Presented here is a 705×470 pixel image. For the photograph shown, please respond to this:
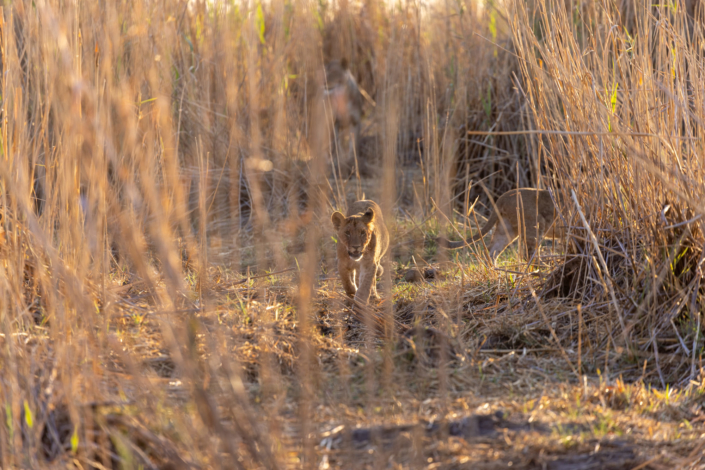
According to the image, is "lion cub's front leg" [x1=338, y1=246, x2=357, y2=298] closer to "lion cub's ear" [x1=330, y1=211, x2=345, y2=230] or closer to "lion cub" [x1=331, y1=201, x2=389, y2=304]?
"lion cub" [x1=331, y1=201, x2=389, y2=304]

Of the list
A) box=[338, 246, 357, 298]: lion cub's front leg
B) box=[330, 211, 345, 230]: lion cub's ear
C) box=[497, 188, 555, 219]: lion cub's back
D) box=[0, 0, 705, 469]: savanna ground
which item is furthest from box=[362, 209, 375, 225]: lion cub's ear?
box=[497, 188, 555, 219]: lion cub's back

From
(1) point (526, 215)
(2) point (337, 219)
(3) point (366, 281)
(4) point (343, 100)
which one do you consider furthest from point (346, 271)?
(4) point (343, 100)

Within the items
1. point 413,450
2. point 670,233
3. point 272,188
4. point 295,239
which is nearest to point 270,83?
point 272,188

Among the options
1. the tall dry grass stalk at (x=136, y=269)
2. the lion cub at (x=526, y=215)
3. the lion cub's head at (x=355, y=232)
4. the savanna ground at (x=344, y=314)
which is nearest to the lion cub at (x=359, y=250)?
the lion cub's head at (x=355, y=232)

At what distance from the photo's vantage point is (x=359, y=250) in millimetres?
4348

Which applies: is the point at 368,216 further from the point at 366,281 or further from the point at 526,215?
the point at 526,215

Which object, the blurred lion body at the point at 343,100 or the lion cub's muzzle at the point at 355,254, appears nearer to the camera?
the lion cub's muzzle at the point at 355,254

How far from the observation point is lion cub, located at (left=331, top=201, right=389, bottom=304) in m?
4.35

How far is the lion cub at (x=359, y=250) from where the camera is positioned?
4.35m

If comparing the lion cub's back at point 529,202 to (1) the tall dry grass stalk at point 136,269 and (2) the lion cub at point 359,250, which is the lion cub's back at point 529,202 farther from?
(2) the lion cub at point 359,250

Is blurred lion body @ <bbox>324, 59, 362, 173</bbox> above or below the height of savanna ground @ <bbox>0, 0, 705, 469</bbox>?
above

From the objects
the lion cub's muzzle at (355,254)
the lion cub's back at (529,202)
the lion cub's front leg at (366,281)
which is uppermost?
the lion cub's back at (529,202)

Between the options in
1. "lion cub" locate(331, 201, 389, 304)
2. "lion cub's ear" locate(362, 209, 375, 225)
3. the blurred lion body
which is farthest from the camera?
the blurred lion body

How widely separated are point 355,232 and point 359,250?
0.46ft
